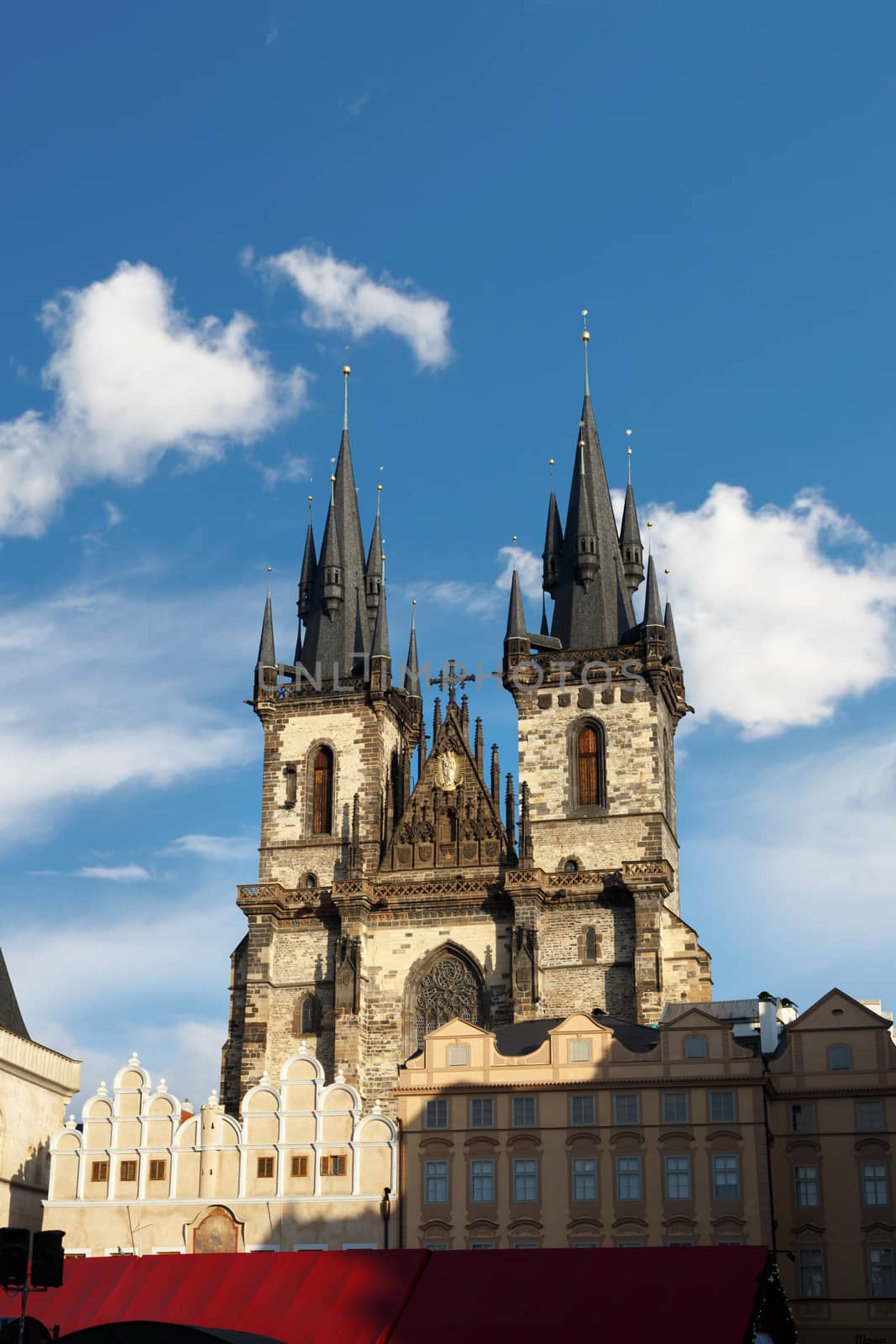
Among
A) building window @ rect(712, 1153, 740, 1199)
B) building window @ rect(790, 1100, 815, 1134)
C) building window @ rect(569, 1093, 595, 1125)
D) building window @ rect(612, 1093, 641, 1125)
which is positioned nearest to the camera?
building window @ rect(712, 1153, 740, 1199)

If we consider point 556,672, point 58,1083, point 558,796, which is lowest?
point 58,1083

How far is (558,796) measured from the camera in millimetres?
62656

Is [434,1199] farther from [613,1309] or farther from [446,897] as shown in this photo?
[446,897]

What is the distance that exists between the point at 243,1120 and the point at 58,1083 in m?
7.16

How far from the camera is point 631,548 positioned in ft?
230

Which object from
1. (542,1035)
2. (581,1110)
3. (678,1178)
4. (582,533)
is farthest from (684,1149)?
(582,533)

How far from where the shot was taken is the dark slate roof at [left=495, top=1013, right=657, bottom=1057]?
4831 centimetres

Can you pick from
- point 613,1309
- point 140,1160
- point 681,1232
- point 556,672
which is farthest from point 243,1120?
point 556,672

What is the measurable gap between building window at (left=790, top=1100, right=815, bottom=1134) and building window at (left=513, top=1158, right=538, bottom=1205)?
255 inches

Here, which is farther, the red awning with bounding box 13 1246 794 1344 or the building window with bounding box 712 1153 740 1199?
the building window with bounding box 712 1153 740 1199

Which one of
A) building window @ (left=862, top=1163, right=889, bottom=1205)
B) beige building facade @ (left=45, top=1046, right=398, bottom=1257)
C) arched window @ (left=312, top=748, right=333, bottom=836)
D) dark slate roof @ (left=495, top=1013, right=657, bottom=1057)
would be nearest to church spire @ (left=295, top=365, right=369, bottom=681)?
arched window @ (left=312, top=748, right=333, bottom=836)

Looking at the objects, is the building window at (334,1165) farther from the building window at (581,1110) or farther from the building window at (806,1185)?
the building window at (806,1185)

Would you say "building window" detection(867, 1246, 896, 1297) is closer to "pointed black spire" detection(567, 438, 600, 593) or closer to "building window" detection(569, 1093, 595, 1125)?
"building window" detection(569, 1093, 595, 1125)

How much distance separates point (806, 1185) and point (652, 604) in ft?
80.9
